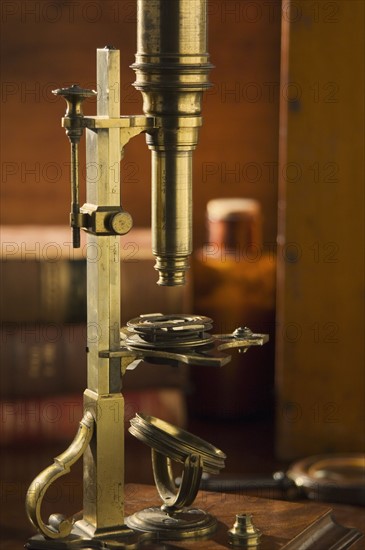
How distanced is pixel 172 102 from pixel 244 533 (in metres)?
0.66

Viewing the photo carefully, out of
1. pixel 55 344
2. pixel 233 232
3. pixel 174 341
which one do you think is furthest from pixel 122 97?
pixel 174 341

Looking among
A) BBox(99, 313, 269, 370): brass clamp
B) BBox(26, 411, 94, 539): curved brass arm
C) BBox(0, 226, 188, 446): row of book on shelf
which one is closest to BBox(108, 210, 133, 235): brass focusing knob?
BBox(99, 313, 269, 370): brass clamp

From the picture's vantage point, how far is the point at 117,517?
215cm

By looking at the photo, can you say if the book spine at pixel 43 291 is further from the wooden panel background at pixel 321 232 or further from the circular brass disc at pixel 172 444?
the circular brass disc at pixel 172 444

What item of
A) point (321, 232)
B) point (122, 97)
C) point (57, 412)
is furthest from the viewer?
point (122, 97)

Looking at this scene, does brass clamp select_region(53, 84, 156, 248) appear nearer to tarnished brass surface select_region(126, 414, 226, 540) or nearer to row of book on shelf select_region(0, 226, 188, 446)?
tarnished brass surface select_region(126, 414, 226, 540)

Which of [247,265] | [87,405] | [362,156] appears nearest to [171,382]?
[247,265]

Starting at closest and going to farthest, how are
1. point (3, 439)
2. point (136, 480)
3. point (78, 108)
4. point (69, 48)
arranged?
point (78, 108)
point (136, 480)
point (3, 439)
point (69, 48)

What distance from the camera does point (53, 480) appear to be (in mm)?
2078

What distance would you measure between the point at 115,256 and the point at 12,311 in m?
2.13

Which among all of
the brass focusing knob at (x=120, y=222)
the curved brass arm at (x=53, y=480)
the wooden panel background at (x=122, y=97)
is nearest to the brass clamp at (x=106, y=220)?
the brass focusing knob at (x=120, y=222)

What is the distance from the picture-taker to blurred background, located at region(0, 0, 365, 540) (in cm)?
381

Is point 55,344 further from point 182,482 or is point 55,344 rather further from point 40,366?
point 182,482

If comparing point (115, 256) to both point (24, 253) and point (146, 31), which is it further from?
point (24, 253)
